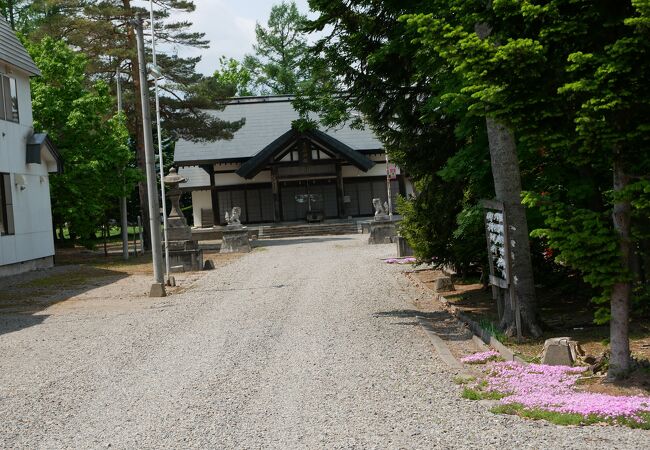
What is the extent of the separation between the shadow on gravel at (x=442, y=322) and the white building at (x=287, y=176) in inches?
1250

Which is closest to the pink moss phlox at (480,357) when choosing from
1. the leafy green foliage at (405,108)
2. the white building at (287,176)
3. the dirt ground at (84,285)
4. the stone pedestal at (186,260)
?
the leafy green foliage at (405,108)

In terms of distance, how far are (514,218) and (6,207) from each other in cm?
1846

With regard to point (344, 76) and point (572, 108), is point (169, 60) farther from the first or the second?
point (572, 108)

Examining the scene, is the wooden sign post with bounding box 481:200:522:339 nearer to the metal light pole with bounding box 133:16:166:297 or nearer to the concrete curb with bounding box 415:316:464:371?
the concrete curb with bounding box 415:316:464:371

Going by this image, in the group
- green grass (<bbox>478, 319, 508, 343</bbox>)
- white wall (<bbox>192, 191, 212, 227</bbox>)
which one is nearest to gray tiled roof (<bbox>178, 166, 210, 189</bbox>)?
white wall (<bbox>192, 191, 212, 227</bbox>)

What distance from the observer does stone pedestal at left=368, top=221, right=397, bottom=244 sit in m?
35.3

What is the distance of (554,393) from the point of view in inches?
288

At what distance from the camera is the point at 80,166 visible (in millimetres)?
30516

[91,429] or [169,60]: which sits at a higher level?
[169,60]

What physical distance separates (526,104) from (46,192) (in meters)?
23.6

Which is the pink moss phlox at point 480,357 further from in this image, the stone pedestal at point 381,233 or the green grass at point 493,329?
the stone pedestal at point 381,233

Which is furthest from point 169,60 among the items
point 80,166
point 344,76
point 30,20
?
point 344,76

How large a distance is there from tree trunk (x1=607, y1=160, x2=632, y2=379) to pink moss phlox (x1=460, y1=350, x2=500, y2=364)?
2.04 m

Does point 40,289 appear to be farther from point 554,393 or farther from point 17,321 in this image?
point 554,393
